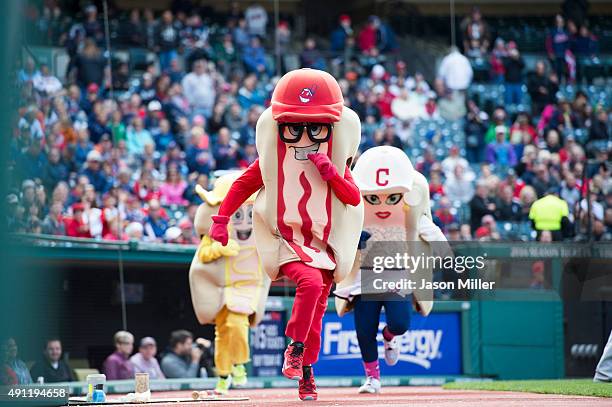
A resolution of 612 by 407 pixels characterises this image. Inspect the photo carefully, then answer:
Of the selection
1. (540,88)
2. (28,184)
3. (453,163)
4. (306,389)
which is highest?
(540,88)

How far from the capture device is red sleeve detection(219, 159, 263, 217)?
8.75m

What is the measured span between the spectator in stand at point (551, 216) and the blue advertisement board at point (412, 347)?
64.9 inches

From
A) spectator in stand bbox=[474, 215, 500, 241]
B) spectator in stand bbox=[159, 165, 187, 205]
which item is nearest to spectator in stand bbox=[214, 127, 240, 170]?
spectator in stand bbox=[159, 165, 187, 205]

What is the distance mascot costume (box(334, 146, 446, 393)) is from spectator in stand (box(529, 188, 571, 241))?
15.8ft

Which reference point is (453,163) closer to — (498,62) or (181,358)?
(498,62)

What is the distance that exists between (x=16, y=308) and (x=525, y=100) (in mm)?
18317

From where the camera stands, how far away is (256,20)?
74.8 ft

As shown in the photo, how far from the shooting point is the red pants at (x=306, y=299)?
26.7 feet

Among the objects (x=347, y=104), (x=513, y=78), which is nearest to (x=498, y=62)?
(x=513, y=78)

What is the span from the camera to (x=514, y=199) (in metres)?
18.1

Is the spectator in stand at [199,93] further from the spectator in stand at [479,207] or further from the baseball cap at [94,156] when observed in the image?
the spectator in stand at [479,207]

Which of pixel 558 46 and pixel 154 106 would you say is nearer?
pixel 154 106

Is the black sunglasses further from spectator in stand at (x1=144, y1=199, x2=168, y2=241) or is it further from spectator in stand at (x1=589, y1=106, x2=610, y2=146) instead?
spectator in stand at (x1=589, y1=106, x2=610, y2=146)

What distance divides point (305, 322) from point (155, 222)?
7.70 m
